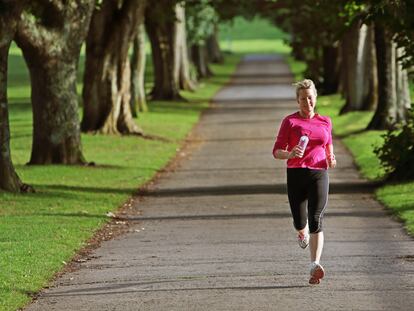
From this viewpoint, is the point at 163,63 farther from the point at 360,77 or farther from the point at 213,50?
the point at 213,50

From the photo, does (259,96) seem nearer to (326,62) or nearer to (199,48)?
(326,62)

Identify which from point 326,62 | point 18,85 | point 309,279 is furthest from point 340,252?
point 18,85

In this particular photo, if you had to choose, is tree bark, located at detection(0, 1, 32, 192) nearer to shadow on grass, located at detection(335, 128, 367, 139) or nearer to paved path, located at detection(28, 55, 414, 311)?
paved path, located at detection(28, 55, 414, 311)

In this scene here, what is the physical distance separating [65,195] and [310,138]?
32.1 feet

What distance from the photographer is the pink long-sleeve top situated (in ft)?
37.3

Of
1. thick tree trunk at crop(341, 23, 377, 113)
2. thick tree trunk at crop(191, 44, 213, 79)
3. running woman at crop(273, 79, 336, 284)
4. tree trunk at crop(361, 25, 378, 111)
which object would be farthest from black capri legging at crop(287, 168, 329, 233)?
thick tree trunk at crop(191, 44, 213, 79)

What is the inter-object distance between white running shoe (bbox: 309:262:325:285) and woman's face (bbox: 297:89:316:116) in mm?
1329

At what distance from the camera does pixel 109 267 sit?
12891mm

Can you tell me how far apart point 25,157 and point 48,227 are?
42.4 ft

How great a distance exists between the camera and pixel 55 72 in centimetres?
2491

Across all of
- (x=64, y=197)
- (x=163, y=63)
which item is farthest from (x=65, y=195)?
(x=163, y=63)

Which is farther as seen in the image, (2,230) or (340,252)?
(2,230)

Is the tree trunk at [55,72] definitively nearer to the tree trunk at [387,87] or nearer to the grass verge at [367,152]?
the grass verge at [367,152]

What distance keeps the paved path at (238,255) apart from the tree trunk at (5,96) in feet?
6.91
